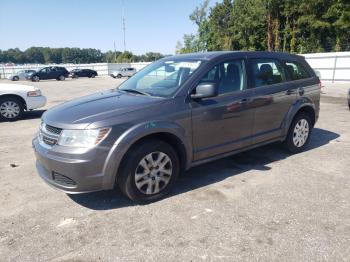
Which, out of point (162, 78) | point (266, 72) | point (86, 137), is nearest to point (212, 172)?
point (162, 78)

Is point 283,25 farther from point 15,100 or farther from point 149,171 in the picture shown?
point 149,171

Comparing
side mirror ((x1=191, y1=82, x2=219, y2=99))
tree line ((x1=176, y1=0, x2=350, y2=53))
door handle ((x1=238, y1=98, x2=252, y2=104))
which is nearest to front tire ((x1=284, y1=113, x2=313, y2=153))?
door handle ((x1=238, y1=98, x2=252, y2=104))

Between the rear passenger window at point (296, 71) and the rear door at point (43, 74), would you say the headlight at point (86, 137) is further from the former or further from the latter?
the rear door at point (43, 74)

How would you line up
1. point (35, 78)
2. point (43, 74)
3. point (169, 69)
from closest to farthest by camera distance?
1. point (169, 69)
2. point (35, 78)
3. point (43, 74)

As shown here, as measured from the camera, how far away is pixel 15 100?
9.45m

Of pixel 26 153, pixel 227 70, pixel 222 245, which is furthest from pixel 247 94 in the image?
pixel 26 153

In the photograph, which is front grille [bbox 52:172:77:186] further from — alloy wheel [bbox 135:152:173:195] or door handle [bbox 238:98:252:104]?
door handle [bbox 238:98:252:104]

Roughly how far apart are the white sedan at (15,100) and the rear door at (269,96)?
282 inches

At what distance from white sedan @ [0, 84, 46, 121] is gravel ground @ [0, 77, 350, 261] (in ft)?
15.6

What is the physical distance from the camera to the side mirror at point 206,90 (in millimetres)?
3895

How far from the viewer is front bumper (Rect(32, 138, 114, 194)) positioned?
3385 millimetres

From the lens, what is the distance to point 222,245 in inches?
118

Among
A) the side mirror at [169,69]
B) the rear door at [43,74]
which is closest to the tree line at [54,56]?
the rear door at [43,74]

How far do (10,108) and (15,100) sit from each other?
271 millimetres
